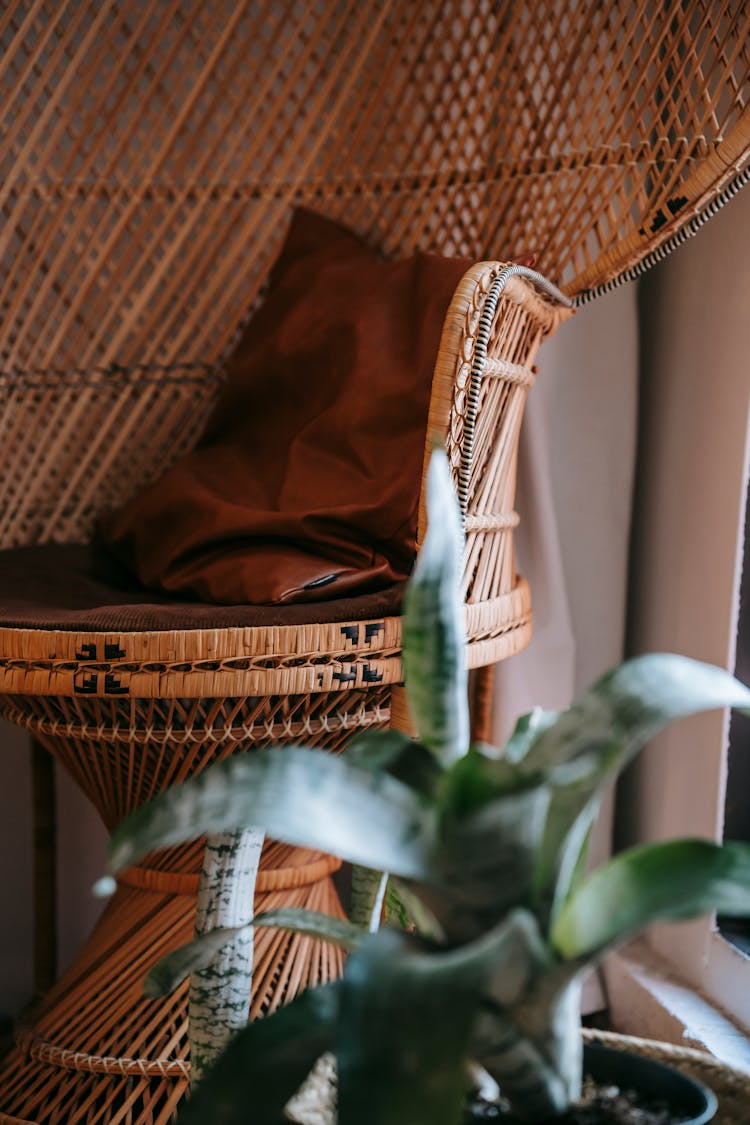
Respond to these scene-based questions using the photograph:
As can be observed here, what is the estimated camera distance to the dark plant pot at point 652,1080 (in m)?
0.45

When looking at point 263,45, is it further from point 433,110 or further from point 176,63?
point 433,110

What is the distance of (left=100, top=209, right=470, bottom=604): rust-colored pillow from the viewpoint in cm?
101

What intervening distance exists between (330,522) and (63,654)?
0.28m

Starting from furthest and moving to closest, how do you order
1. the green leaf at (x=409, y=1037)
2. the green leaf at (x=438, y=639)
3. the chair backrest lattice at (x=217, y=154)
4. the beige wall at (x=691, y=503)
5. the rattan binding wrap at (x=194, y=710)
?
the chair backrest lattice at (x=217, y=154)
the beige wall at (x=691, y=503)
the rattan binding wrap at (x=194, y=710)
the green leaf at (x=438, y=639)
the green leaf at (x=409, y=1037)

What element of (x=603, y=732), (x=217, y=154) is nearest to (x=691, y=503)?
(x=217, y=154)

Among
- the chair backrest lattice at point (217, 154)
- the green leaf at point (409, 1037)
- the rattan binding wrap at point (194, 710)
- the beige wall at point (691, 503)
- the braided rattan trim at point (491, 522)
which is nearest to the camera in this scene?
the green leaf at point (409, 1037)

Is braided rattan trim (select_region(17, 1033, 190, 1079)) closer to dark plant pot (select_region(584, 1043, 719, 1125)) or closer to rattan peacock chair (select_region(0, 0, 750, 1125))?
rattan peacock chair (select_region(0, 0, 750, 1125))

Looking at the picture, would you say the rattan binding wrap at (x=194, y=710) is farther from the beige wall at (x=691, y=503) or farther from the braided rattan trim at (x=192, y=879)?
the beige wall at (x=691, y=503)

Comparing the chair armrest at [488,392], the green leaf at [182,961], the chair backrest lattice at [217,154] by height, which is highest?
the chair backrest lattice at [217,154]

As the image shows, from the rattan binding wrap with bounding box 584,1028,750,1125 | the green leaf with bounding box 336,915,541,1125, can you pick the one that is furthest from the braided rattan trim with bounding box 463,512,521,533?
the green leaf with bounding box 336,915,541,1125

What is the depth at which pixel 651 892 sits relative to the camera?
0.39 metres

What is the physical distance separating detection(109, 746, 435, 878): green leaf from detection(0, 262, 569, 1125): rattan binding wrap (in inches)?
17.9

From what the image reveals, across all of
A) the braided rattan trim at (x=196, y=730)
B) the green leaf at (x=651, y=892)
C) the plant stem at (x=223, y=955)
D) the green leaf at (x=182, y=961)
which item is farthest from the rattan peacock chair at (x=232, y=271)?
the green leaf at (x=651, y=892)

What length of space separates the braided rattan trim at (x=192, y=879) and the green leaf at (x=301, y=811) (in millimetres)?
681
